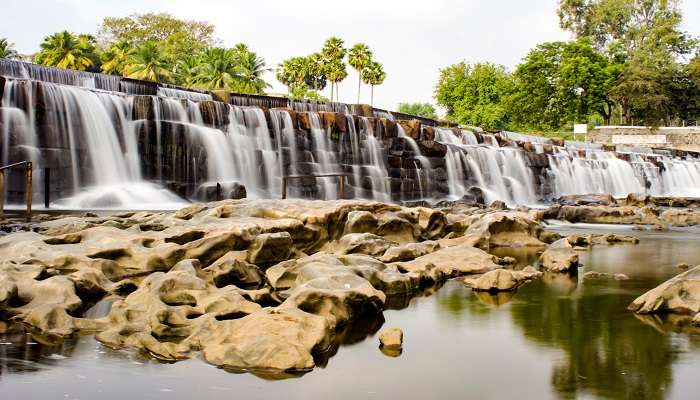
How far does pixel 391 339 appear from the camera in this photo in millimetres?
6117

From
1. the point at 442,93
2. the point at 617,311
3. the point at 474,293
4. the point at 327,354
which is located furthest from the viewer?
the point at 442,93

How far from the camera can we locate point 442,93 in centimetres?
8081

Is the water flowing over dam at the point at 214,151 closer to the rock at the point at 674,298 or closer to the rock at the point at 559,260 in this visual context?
the rock at the point at 559,260

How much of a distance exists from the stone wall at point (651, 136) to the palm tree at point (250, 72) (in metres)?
29.0

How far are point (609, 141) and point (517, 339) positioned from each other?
201ft

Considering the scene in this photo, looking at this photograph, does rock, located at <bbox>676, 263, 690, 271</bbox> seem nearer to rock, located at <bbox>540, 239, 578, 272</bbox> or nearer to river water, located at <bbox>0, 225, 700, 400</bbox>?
rock, located at <bbox>540, 239, 578, 272</bbox>

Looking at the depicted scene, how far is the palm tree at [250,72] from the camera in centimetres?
6334

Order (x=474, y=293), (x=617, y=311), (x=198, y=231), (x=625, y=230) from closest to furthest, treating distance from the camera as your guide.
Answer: (x=617, y=311) → (x=474, y=293) → (x=198, y=231) → (x=625, y=230)

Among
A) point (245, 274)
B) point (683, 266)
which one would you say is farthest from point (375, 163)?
point (245, 274)

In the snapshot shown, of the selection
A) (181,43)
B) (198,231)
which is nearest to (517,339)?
(198,231)

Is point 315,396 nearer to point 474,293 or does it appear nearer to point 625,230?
point 474,293

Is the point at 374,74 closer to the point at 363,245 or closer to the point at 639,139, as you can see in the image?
the point at 639,139

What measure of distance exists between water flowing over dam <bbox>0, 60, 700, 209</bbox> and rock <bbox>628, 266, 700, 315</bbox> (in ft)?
42.5

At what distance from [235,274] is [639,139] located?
61.2m
